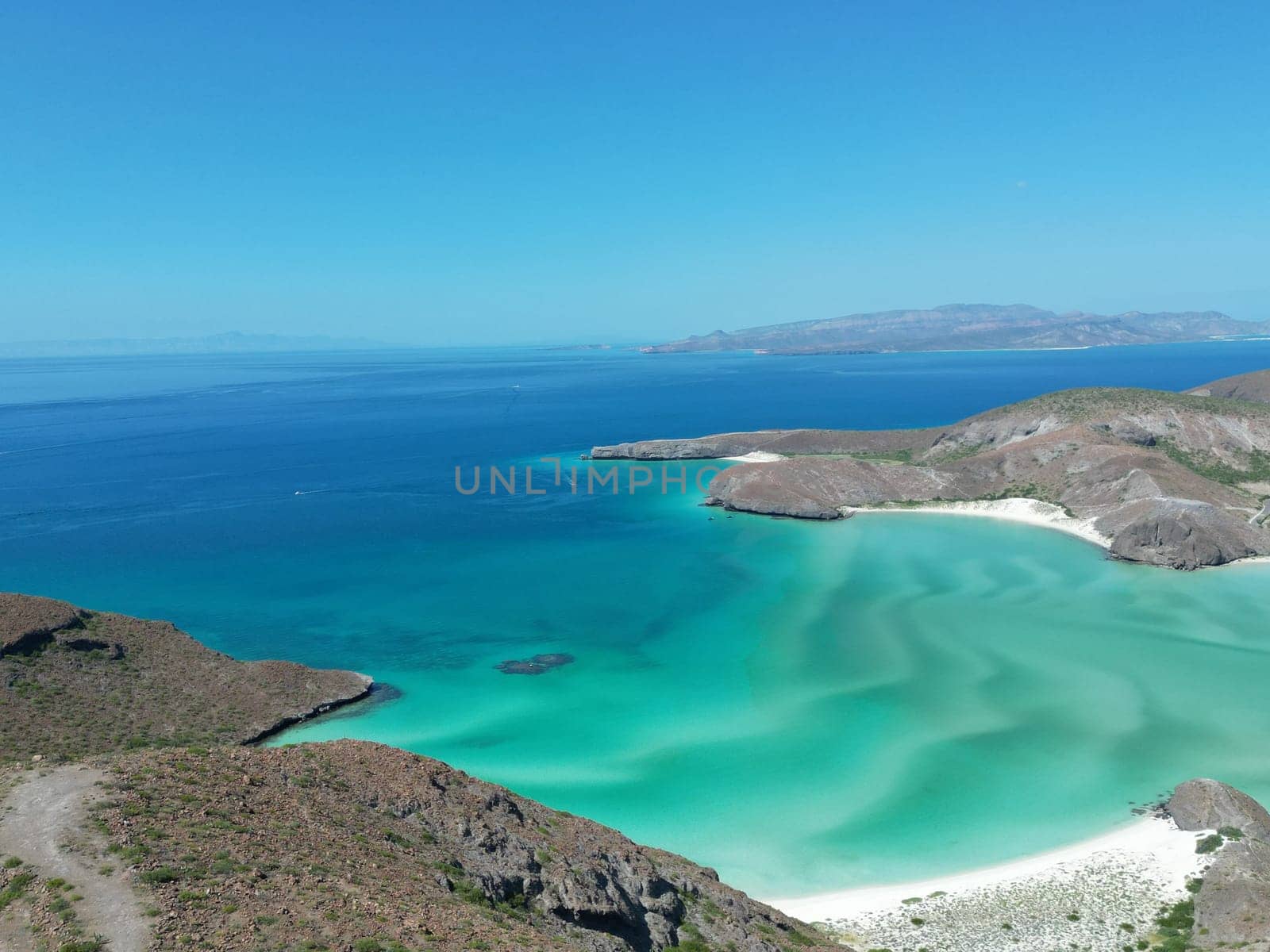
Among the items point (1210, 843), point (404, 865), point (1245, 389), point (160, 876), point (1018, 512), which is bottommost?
point (1210, 843)

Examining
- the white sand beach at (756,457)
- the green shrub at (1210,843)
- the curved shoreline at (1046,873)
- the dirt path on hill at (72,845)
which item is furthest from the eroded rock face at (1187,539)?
the dirt path on hill at (72,845)

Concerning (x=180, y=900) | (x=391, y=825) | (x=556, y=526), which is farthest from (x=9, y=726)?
(x=556, y=526)

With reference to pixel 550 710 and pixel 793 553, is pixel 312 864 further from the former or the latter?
pixel 793 553

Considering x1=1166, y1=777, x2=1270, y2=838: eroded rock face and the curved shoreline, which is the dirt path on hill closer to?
the curved shoreline

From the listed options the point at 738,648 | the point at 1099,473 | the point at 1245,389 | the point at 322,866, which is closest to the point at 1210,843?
the point at 738,648

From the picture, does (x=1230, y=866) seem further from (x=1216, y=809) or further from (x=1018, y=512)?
(x=1018, y=512)

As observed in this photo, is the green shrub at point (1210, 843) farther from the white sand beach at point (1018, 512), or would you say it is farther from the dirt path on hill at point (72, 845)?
the white sand beach at point (1018, 512)
